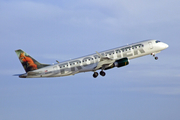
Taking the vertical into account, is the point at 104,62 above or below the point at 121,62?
above

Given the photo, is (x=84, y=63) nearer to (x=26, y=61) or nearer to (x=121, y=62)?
(x=121, y=62)

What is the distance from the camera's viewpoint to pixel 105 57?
5644 cm

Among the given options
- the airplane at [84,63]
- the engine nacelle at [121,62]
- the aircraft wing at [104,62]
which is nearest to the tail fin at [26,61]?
the airplane at [84,63]

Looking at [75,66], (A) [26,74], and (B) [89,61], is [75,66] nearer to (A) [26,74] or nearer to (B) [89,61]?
(B) [89,61]

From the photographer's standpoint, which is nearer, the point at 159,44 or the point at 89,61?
the point at 89,61

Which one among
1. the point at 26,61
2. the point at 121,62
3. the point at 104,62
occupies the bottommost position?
the point at 121,62

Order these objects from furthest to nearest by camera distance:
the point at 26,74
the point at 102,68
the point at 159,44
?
the point at 159,44, the point at 102,68, the point at 26,74

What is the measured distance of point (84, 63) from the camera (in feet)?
190

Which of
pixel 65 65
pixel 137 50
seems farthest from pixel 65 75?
pixel 137 50

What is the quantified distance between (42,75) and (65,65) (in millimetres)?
5352

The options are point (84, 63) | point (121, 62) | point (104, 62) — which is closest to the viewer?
point (121, 62)

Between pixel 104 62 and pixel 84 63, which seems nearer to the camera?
Answer: pixel 104 62

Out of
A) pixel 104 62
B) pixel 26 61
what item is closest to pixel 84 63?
pixel 104 62

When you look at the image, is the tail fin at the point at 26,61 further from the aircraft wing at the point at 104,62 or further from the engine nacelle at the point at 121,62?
the engine nacelle at the point at 121,62
